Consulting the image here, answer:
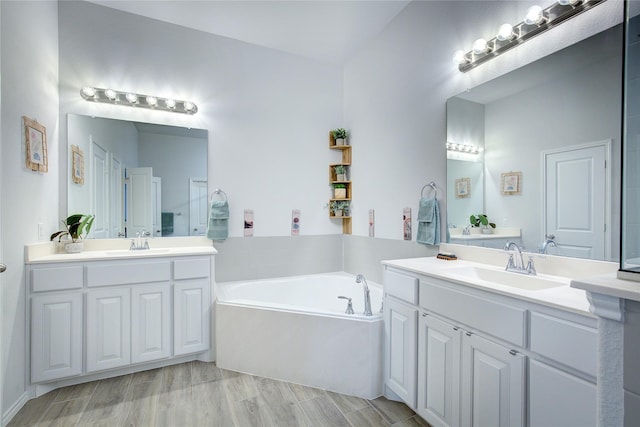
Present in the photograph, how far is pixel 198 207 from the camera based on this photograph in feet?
9.67

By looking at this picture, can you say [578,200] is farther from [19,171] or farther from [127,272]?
[19,171]

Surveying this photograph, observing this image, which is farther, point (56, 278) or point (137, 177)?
point (137, 177)

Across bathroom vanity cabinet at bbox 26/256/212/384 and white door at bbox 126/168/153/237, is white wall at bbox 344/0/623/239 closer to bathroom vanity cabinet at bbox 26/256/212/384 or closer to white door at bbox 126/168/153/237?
bathroom vanity cabinet at bbox 26/256/212/384

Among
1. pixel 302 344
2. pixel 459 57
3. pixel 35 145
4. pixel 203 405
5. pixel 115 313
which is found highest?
pixel 459 57

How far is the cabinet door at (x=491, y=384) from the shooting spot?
4.16ft

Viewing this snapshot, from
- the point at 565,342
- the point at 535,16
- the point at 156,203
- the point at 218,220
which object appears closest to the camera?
the point at 565,342

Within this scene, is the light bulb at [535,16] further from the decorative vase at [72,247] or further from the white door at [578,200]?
the decorative vase at [72,247]

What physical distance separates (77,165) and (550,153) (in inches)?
132

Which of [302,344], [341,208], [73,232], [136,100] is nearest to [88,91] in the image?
[136,100]

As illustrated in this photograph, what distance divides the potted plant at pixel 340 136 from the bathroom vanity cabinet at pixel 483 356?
189 cm

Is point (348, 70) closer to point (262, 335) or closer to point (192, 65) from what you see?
point (192, 65)

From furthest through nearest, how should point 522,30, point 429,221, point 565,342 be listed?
point 429,221, point 522,30, point 565,342

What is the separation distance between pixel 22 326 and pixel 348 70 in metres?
3.60

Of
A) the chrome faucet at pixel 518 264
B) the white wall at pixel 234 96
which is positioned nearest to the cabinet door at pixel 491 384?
the chrome faucet at pixel 518 264
